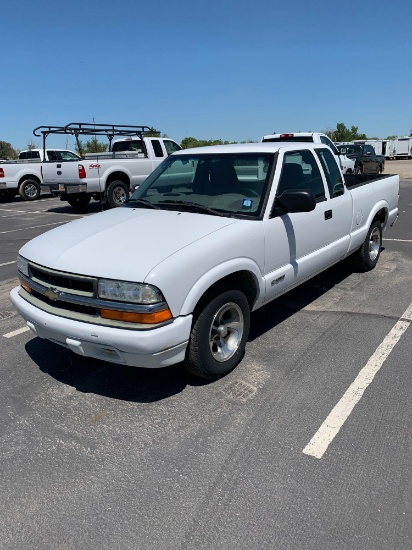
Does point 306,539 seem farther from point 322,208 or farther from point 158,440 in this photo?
point 322,208

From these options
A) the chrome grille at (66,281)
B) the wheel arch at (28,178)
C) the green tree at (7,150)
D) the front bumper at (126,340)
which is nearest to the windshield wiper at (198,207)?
the front bumper at (126,340)

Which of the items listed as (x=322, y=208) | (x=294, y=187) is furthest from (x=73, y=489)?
(x=322, y=208)

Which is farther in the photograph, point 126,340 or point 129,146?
point 129,146

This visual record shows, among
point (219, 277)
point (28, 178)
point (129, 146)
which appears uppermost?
point (129, 146)

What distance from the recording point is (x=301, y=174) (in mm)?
4375

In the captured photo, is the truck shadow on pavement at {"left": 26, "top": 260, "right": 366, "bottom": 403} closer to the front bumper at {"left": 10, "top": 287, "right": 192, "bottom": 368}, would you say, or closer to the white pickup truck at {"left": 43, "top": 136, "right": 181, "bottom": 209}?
the front bumper at {"left": 10, "top": 287, "right": 192, "bottom": 368}

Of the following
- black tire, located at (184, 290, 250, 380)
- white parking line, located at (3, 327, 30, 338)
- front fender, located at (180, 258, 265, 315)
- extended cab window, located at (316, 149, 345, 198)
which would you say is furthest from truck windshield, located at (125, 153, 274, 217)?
white parking line, located at (3, 327, 30, 338)

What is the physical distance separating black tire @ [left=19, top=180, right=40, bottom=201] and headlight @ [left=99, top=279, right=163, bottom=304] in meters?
16.0

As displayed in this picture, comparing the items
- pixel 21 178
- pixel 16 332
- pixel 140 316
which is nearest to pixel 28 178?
pixel 21 178

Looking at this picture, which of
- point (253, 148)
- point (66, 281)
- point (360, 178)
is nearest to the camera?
point (66, 281)

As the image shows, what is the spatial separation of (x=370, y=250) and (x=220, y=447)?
4.33 m

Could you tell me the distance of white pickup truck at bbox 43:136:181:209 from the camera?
12.5 metres

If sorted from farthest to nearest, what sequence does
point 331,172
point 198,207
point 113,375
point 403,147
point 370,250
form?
point 403,147 → point 370,250 → point 331,172 → point 198,207 → point 113,375

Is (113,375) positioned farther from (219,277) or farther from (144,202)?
(144,202)
